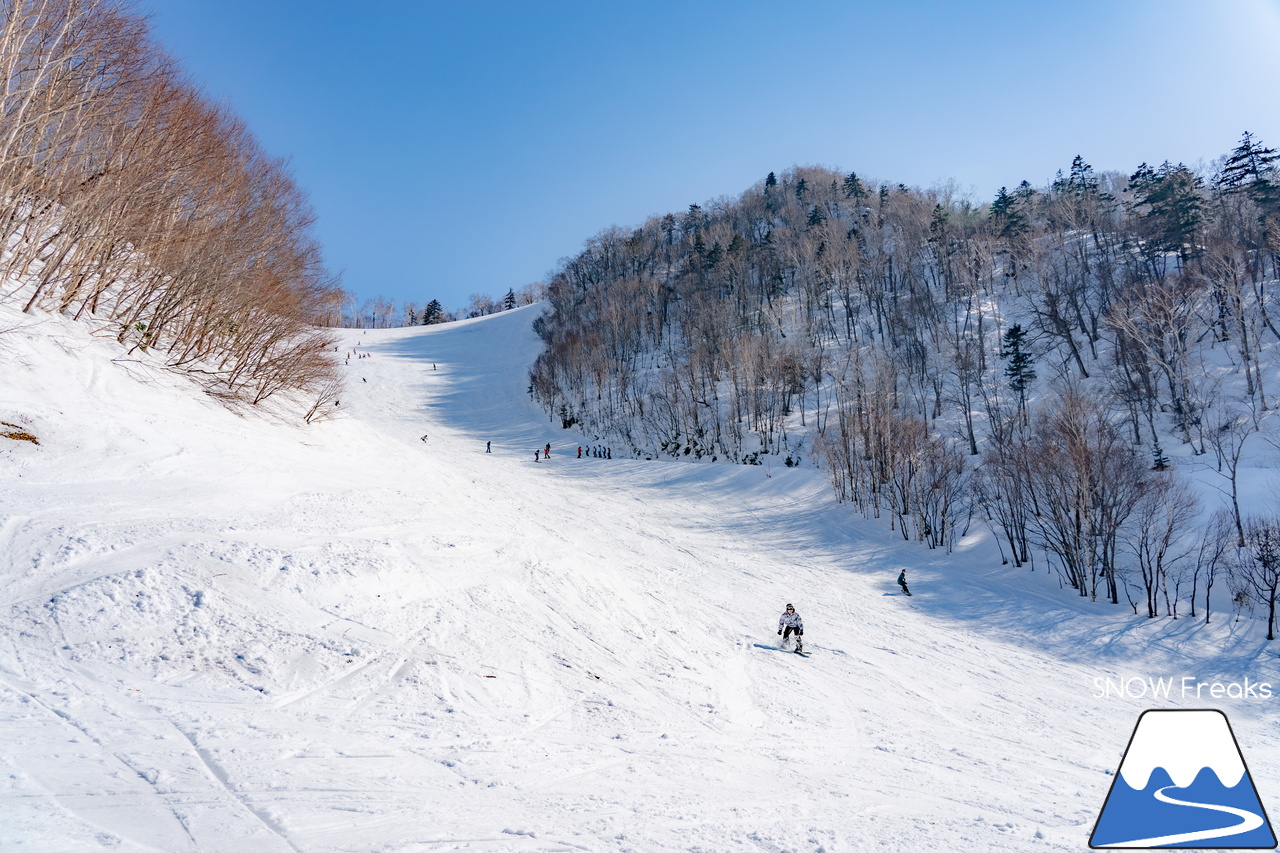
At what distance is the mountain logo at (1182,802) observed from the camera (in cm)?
608

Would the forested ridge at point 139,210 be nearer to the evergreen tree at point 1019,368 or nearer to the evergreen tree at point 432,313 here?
the evergreen tree at point 1019,368

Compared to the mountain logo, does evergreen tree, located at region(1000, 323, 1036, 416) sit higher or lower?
higher

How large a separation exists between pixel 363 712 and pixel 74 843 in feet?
10.7

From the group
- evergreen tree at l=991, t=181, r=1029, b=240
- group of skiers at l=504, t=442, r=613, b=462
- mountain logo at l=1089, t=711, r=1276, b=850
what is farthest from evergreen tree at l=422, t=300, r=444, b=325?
mountain logo at l=1089, t=711, r=1276, b=850

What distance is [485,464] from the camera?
111 feet

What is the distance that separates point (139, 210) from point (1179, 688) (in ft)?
108

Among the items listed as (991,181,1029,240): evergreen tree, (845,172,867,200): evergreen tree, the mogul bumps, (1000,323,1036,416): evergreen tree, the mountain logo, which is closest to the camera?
the mountain logo

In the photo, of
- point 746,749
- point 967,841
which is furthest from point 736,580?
point 967,841

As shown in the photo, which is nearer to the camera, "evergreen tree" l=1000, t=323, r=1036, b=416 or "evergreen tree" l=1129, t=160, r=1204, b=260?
"evergreen tree" l=1000, t=323, r=1036, b=416

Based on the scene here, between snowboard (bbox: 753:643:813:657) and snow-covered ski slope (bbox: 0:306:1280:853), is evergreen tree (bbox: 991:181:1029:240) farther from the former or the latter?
snowboard (bbox: 753:643:813:657)

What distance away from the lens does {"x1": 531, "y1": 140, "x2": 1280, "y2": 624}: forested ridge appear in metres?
22.2

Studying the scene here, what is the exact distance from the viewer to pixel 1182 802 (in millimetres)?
6363

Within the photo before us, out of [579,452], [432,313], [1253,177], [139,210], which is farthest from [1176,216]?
[432,313]

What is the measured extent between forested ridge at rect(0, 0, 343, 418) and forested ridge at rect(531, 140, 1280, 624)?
94.2ft
